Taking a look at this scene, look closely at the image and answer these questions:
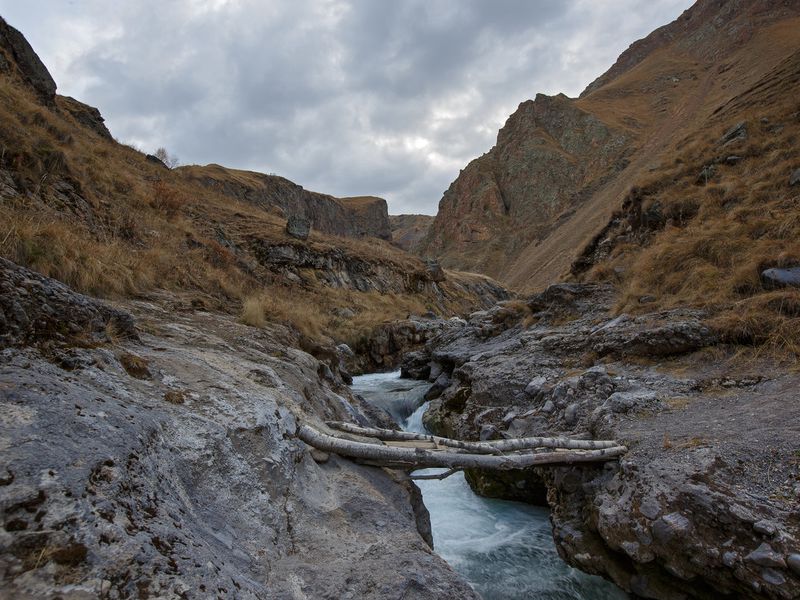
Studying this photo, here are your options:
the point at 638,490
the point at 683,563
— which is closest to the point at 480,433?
the point at 638,490

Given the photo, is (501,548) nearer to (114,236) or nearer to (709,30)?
(114,236)

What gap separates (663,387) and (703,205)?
7.59 meters

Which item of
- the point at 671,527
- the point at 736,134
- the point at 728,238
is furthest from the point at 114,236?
the point at 736,134

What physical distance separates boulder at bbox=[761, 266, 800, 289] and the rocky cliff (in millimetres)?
38168

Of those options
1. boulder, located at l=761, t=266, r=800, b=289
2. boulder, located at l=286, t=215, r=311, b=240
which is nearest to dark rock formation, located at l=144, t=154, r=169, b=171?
boulder, located at l=286, t=215, r=311, b=240

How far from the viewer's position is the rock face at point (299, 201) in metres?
42.3

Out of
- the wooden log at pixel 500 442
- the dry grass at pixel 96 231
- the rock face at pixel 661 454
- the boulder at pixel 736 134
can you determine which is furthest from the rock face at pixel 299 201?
the wooden log at pixel 500 442

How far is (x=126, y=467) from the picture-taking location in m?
2.09

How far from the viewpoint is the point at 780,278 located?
22.2 feet

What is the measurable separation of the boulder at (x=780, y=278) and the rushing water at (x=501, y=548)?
5.39 m

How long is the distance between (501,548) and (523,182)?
7408cm

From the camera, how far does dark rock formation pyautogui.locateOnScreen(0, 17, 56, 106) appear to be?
1405 centimetres

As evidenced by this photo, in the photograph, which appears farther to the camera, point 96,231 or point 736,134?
point 736,134

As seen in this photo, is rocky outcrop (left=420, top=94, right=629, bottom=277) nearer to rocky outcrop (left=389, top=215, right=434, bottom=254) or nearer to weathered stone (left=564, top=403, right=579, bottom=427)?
rocky outcrop (left=389, top=215, right=434, bottom=254)
